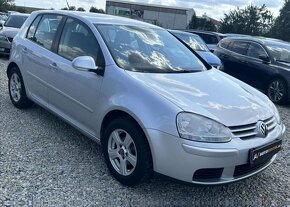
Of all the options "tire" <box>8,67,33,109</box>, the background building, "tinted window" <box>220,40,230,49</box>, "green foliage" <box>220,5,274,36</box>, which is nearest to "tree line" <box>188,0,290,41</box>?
"green foliage" <box>220,5,274,36</box>

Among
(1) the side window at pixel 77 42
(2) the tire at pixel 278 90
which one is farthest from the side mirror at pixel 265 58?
(1) the side window at pixel 77 42

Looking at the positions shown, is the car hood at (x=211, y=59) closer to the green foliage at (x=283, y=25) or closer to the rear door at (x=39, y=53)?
the rear door at (x=39, y=53)

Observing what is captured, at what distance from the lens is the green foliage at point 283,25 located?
39.5 meters

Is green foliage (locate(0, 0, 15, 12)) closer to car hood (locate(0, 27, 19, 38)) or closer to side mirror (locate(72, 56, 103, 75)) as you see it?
car hood (locate(0, 27, 19, 38))

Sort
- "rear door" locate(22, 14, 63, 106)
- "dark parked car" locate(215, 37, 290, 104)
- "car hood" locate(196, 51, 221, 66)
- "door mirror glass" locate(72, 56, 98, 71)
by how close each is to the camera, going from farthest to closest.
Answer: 1. "car hood" locate(196, 51, 221, 66)
2. "dark parked car" locate(215, 37, 290, 104)
3. "rear door" locate(22, 14, 63, 106)
4. "door mirror glass" locate(72, 56, 98, 71)

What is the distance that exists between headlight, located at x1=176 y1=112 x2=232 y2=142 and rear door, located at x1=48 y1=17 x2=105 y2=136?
3.66ft

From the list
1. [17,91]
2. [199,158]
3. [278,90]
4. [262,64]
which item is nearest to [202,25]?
[262,64]

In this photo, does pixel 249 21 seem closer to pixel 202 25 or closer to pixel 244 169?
pixel 202 25

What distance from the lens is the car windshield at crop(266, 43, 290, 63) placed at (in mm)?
8984

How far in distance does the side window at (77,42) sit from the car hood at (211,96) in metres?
0.72

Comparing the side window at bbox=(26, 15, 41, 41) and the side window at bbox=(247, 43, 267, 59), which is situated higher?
the side window at bbox=(26, 15, 41, 41)

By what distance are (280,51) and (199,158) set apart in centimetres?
710

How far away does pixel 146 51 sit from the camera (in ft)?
13.5

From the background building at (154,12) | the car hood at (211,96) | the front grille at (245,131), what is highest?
the car hood at (211,96)
